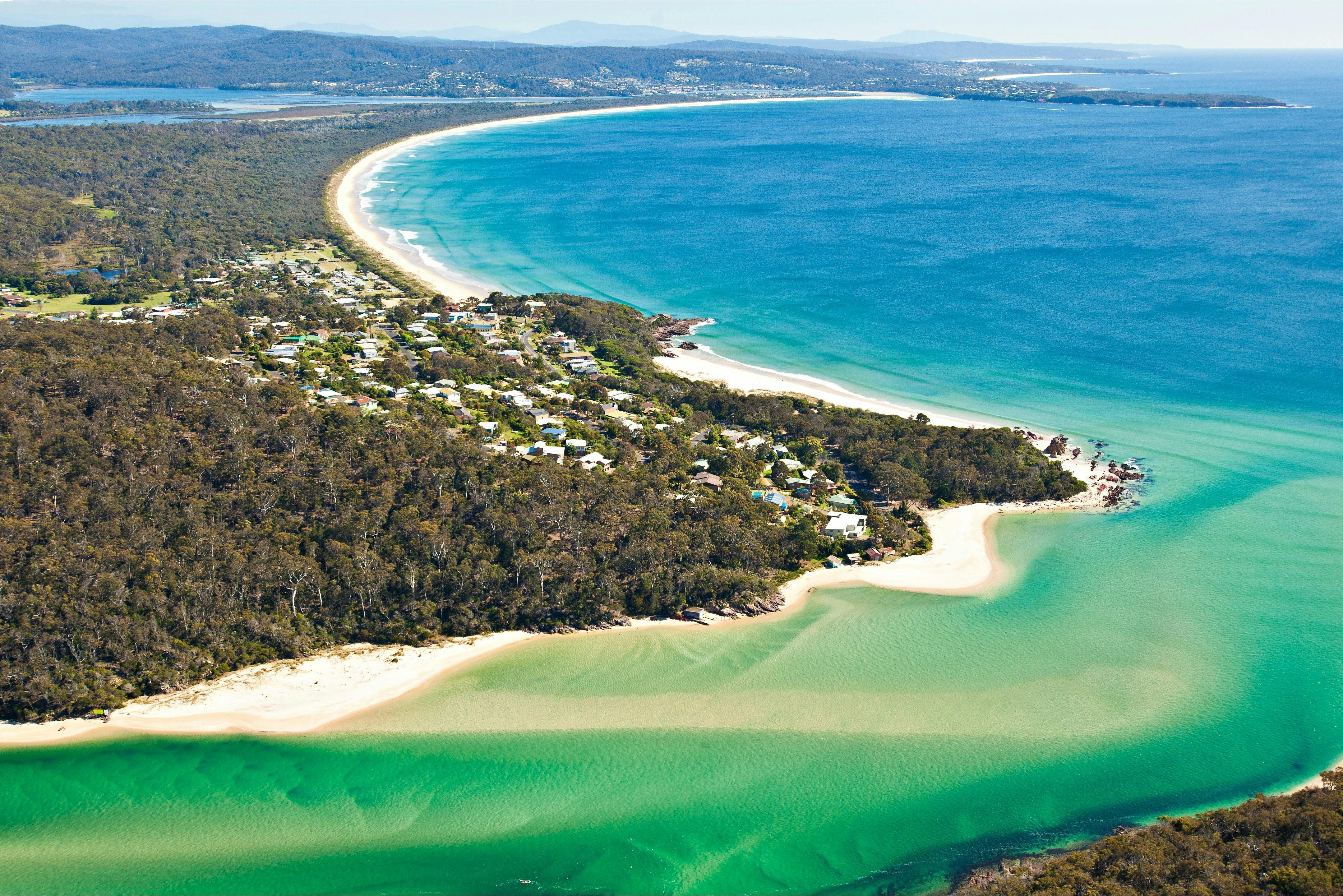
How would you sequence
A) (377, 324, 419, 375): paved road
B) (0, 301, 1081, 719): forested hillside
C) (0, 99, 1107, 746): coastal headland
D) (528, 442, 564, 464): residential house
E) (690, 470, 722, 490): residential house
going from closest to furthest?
(0, 99, 1107, 746): coastal headland < (0, 301, 1081, 719): forested hillside < (690, 470, 722, 490): residential house < (528, 442, 564, 464): residential house < (377, 324, 419, 375): paved road

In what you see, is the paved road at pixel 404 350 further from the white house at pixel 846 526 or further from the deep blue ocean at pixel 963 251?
the white house at pixel 846 526

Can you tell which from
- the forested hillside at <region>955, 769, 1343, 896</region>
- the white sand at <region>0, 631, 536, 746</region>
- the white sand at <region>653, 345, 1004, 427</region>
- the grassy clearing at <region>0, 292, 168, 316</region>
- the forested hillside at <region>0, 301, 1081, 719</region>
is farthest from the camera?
the grassy clearing at <region>0, 292, 168, 316</region>

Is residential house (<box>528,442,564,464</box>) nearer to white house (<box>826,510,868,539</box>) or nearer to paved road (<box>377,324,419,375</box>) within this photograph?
white house (<box>826,510,868,539</box>)

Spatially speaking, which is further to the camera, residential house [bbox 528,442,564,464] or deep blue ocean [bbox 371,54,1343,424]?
deep blue ocean [bbox 371,54,1343,424]

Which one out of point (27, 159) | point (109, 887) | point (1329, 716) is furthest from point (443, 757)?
point (27, 159)

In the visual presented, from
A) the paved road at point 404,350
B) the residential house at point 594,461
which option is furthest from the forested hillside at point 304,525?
the paved road at point 404,350

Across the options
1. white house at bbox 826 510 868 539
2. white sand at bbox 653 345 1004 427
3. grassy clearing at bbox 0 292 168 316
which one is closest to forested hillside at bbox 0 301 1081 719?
white house at bbox 826 510 868 539

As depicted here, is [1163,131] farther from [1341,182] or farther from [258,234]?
[258,234]

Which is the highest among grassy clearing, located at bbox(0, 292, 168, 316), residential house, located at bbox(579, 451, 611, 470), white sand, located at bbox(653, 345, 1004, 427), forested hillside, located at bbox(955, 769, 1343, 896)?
grassy clearing, located at bbox(0, 292, 168, 316)
